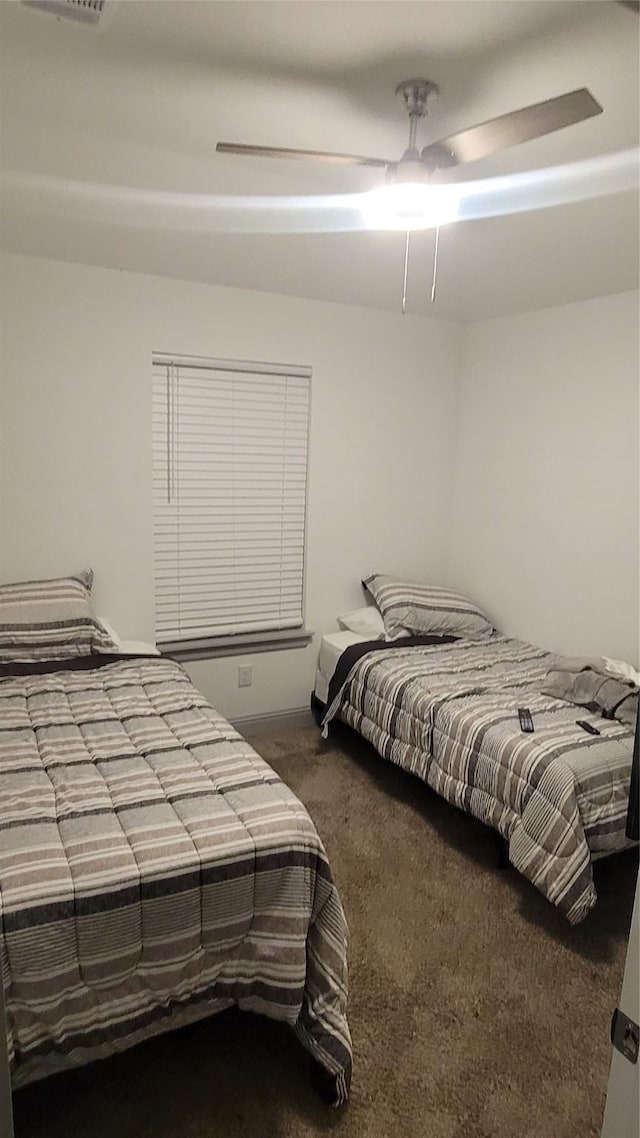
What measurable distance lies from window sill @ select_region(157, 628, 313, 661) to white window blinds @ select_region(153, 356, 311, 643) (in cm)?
5

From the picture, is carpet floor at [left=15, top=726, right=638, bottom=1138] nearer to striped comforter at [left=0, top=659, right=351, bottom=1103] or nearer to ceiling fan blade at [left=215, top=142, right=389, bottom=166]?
striped comforter at [left=0, top=659, right=351, bottom=1103]

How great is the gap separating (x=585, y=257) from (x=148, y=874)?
272 cm

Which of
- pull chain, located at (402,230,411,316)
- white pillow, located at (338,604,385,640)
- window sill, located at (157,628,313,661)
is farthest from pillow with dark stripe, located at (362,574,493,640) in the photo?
pull chain, located at (402,230,411,316)

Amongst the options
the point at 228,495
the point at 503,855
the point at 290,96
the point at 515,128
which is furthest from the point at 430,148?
the point at 503,855

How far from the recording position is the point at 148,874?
1510 millimetres

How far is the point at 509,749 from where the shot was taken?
2.47 meters

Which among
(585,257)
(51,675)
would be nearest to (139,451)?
(51,675)

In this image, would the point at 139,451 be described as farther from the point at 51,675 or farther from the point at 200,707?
the point at 200,707

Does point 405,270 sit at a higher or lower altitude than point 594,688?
higher

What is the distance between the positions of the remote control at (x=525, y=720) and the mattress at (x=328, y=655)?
1120 millimetres

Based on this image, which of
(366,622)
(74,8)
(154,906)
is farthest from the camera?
(366,622)

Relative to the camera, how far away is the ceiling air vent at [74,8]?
128 cm

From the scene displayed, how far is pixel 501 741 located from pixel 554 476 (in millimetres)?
1627

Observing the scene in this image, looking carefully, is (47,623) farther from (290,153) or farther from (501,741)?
(290,153)
